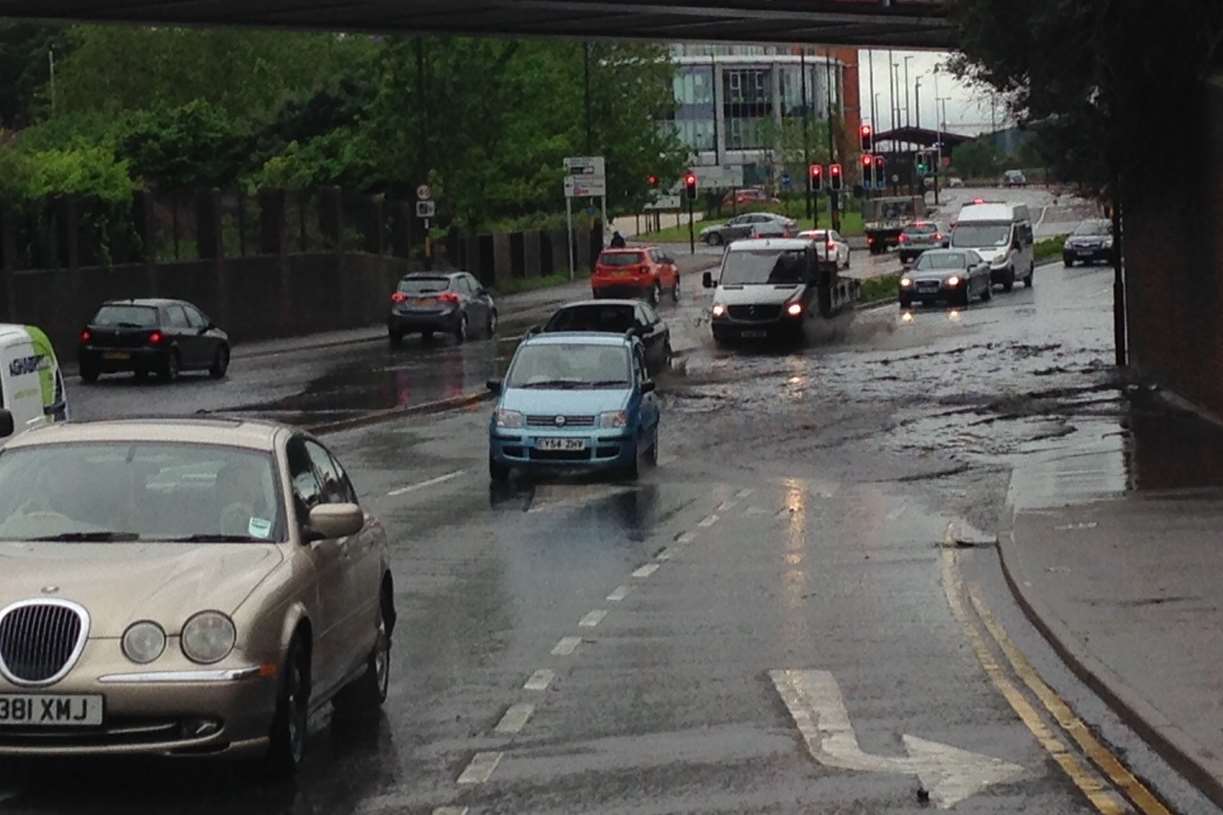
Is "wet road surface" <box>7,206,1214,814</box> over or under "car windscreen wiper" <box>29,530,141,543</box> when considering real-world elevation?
under

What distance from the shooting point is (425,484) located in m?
25.1

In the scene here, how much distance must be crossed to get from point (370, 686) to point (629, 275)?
187ft

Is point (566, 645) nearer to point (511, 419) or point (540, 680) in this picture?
point (540, 680)

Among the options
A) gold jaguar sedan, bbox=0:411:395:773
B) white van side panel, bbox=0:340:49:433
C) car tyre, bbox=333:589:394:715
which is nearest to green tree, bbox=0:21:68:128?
white van side panel, bbox=0:340:49:433

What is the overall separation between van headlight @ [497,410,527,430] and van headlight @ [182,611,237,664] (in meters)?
15.8

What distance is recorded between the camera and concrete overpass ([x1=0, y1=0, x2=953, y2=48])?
4419 centimetres

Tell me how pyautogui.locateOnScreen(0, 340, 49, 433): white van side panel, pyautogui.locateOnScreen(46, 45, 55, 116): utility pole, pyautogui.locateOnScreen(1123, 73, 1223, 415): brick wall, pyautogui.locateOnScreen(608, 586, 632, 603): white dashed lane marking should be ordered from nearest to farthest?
pyautogui.locateOnScreen(608, 586, 632, 603): white dashed lane marking
pyautogui.locateOnScreen(0, 340, 49, 433): white van side panel
pyautogui.locateOnScreen(1123, 73, 1223, 415): brick wall
pyautogui.locateOnScreen(46, 45, 55, 116): utility pole

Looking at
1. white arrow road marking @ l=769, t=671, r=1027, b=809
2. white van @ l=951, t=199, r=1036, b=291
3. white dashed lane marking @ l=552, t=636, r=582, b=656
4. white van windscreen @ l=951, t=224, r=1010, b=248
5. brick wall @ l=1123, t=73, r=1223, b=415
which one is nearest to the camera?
white arrow road marking @ l=769, t=671, r=1027, b=809

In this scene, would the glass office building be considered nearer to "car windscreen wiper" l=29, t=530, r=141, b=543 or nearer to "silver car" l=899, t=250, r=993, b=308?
"silver car" l=899, t=250, r=993, b=308

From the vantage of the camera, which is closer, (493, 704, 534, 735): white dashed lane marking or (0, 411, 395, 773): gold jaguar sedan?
(0, 411, 395, 773): gold jaguar sedan

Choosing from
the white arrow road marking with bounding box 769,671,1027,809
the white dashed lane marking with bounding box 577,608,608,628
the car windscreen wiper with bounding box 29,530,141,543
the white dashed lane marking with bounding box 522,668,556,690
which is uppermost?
the car windscreen wiper with bounding box 29,530,141,543

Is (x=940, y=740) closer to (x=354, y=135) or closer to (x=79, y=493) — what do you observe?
(x=79, y=493)

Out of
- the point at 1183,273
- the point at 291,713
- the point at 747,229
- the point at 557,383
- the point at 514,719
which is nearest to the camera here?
the point at 291,713

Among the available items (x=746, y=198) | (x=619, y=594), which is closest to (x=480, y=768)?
(x=619, y=594)
